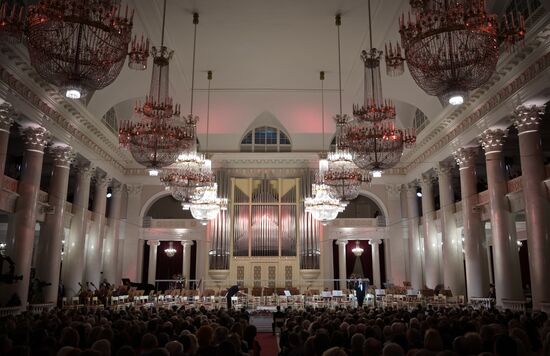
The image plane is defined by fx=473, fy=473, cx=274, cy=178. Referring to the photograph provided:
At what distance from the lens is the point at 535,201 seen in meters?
12.5

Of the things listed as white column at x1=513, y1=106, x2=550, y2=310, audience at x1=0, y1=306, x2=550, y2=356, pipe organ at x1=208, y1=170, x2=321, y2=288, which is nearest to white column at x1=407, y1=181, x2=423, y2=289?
pipe organ at x1=208, y1=170, x2=321, y2=288

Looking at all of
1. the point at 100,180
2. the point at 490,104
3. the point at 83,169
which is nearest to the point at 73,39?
the point at 490,104

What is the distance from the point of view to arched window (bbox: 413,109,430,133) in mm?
20797

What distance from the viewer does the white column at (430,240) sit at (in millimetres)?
20781

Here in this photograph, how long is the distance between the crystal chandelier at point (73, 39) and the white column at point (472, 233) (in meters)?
13.8

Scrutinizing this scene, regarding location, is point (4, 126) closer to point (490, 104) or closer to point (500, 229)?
point (490, 104)

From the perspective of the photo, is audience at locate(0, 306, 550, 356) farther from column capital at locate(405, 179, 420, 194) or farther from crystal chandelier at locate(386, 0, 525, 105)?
column capital at locate(405, 179, 420, 194)

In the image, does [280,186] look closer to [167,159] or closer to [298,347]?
[167,159]

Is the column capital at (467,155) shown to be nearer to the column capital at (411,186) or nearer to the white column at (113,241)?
the column capital at (411,186)

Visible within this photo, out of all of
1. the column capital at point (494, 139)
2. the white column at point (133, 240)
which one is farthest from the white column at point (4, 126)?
the column capital at point (494, 139)

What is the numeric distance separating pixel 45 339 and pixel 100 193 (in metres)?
16.8

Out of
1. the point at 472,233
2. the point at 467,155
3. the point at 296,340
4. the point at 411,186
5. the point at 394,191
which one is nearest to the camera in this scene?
the point at 296,340

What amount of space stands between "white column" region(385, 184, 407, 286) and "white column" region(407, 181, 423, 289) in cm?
53

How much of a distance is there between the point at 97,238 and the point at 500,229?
1602 centimetres
